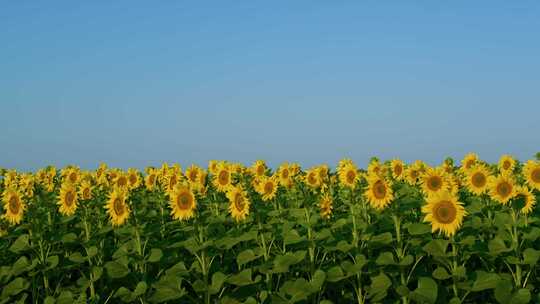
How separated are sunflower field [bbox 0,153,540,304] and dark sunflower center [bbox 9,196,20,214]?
0.06 ft

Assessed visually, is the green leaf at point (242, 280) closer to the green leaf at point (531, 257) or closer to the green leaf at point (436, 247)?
the green leaf at point (436, 247)

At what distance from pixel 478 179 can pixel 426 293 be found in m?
3.52

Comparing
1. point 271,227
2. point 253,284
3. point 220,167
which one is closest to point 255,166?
point 220,167

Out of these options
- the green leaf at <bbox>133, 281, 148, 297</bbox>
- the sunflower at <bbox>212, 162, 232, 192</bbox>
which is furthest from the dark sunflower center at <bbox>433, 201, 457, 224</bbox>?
the sunflower at <bbox>212, 162, 232, 192</bbox>

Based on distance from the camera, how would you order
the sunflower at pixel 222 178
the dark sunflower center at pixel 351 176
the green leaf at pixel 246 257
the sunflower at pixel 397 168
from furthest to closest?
the sunflower at pixel 397 168 < the sunflower at pixel 222 178 < the dark sunflower center at pixel 351 176 < the green leaf at pixel 246 257

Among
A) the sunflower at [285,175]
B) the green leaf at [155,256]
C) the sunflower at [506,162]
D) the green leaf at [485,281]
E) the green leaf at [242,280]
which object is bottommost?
the green leaf at [485,281]

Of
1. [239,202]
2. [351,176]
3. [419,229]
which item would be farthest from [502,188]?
[239,202]

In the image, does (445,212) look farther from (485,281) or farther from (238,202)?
(238,202)

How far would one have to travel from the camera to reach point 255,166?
46.0 feet

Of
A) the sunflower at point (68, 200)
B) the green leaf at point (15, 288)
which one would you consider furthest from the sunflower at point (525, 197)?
the green leaf at point (15, 288)

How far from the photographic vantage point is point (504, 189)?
31.0ft

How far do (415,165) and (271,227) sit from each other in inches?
226

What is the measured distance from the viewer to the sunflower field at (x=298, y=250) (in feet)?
27.0

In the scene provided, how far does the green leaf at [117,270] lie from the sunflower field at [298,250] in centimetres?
2
